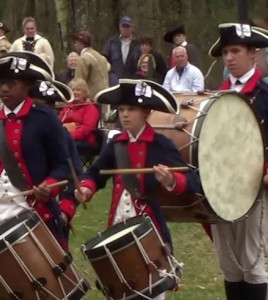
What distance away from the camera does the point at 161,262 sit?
6250 mm

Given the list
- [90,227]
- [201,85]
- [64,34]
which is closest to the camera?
[90,227]

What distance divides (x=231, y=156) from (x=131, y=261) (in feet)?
3.76

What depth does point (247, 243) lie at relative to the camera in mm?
6891

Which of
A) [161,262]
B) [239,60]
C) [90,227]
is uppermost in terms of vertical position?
[239,60]

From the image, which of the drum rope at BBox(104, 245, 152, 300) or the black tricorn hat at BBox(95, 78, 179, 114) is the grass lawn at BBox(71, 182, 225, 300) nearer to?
the drum rope at BBox(104, 245, 152, 300)

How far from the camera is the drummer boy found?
6.36m

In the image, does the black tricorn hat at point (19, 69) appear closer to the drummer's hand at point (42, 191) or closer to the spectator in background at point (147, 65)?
the drummer's hand at point (42, 191)

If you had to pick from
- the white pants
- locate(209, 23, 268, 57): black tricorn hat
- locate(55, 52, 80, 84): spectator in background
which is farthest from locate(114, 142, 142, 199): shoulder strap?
locate(55, 52, 80, 84): spectator in background

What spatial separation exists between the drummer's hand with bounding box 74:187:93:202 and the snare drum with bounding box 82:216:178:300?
24cm

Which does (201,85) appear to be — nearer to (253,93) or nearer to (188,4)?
(253,93)

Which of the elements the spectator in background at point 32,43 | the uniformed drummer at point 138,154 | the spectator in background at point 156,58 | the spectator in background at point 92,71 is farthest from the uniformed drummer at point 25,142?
A: the spectator in background at point 32,43

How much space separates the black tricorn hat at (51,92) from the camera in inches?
280

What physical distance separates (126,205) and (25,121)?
2.64 feet

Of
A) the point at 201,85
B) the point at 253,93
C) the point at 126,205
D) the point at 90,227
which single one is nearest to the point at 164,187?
the point at 126,205
